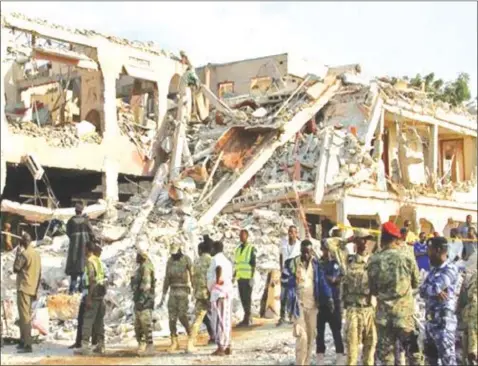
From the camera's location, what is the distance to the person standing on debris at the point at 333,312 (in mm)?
9094

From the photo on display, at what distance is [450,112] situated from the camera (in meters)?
27.0

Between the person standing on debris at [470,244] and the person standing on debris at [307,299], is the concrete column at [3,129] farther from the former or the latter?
the person standing on debris at [307,299]

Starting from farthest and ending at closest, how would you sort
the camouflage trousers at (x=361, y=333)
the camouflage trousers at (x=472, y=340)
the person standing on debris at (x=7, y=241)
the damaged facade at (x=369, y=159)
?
the damaged facade at (x=369, y=159) < the person standing on debris at (x=7, y=241) < the camouflage trousers at (x=361, y=333) < the camouflage trousers at (x=472, y=340)

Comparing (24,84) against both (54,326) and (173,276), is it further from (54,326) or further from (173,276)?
(173,276)

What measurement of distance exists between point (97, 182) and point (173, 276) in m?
13.9

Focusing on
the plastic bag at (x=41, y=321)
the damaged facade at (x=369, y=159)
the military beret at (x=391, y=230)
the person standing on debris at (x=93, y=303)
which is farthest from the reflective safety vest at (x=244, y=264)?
the damaged facade at (x=369, y=159)

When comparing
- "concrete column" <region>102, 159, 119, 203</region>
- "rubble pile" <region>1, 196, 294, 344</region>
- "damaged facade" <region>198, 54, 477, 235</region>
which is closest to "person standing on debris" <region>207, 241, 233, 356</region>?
"rubble pile" <region>1, 196, 294, 344</region>

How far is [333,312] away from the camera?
9.14 m

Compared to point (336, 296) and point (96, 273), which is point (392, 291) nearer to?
point (336, 296)

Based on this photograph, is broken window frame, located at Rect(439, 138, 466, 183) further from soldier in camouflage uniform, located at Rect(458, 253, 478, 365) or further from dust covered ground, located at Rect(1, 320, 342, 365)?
soldier in camouflage uniform, located at Rect(458, 253, 478, 365)

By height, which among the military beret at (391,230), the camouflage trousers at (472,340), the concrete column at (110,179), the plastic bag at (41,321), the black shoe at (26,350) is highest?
the concrete column at (110,179)

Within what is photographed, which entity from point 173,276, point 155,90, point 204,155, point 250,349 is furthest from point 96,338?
point 155,90

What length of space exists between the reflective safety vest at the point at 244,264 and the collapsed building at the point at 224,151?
280cm

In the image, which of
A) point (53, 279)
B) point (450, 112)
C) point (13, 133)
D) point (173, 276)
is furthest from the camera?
point (450, 112)
